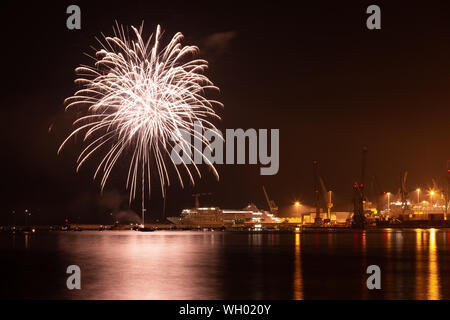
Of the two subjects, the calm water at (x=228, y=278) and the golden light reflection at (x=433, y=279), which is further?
the calm water at (x=228, y=278)

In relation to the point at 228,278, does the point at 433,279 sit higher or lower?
higher

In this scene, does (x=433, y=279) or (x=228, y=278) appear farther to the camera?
(x=228, y=278)

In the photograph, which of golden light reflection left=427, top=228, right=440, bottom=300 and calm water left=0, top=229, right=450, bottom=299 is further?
calm water left=0, top=229, right=450, bottom=299
